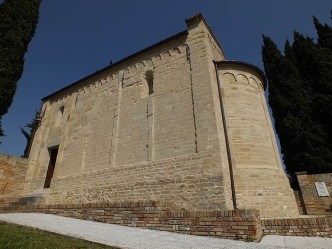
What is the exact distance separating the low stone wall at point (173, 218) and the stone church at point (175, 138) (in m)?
1.85

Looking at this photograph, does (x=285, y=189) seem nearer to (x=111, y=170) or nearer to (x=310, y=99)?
(x=111, y=170)

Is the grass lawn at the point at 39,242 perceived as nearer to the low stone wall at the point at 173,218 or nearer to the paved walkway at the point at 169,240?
the paved walkway at the point at 169,240

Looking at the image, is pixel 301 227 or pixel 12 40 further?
pixel 12 40

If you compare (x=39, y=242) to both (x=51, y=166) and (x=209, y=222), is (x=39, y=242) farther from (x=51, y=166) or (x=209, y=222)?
(x=51, y=166)

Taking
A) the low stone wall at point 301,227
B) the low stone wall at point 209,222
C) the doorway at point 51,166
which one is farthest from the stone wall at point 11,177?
the low stone wall at point 301,227

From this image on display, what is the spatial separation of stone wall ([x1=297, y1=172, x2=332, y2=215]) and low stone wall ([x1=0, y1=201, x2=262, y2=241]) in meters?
6.73

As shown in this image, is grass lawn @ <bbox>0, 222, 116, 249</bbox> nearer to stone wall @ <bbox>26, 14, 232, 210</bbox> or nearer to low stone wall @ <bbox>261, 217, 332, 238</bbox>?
low stone wall @ <bbox>261, 217, 332, 238</bbox>

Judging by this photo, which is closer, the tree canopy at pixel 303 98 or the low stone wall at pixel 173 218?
the low stone wall at pixel 173 218

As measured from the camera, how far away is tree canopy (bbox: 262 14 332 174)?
1417 centimetres

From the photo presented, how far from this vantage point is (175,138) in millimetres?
9141

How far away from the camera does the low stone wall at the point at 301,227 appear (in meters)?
5.21

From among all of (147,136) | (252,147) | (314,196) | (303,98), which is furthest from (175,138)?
(303,98)

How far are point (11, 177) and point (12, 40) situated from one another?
7.56 metres

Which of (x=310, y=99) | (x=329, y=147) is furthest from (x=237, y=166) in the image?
→ (x=310, y=99)
